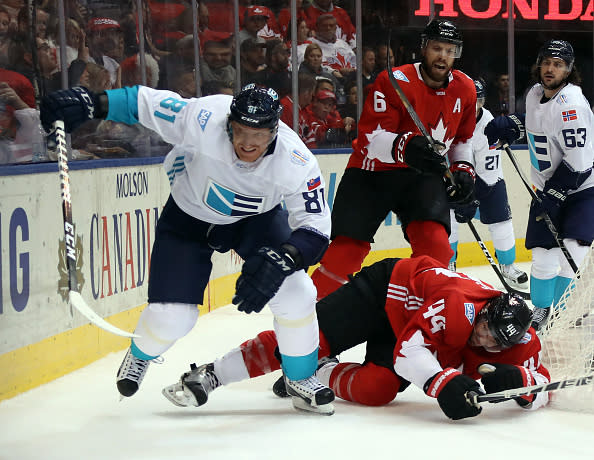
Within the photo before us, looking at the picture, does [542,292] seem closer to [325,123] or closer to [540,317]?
[540,317]

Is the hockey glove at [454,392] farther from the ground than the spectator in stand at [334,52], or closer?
closer

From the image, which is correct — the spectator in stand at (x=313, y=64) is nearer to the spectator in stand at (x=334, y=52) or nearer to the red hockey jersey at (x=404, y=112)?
the spectator in stand at (x=334, y=52)

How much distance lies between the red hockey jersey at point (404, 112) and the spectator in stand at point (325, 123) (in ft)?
9.19

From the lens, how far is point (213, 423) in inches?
110

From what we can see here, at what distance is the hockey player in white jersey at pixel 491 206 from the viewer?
18.1 ft

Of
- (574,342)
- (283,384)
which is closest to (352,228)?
(283,384)

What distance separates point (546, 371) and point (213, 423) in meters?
0.98

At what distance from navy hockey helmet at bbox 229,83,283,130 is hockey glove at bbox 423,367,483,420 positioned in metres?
0.80

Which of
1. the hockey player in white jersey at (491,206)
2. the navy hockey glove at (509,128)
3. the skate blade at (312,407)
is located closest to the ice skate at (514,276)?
the hockey player in white jersey at (491,206)

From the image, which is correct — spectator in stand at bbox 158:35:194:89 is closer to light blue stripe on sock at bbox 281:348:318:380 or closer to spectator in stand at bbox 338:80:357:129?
spectator in stand at bbox 338:80:357:129

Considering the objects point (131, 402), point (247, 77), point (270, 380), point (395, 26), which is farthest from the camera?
point (395, 26)

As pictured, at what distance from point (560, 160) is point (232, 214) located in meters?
1.99

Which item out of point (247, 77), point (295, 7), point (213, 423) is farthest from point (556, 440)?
point (295, 7)

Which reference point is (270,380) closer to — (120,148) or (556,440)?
(556,440)
